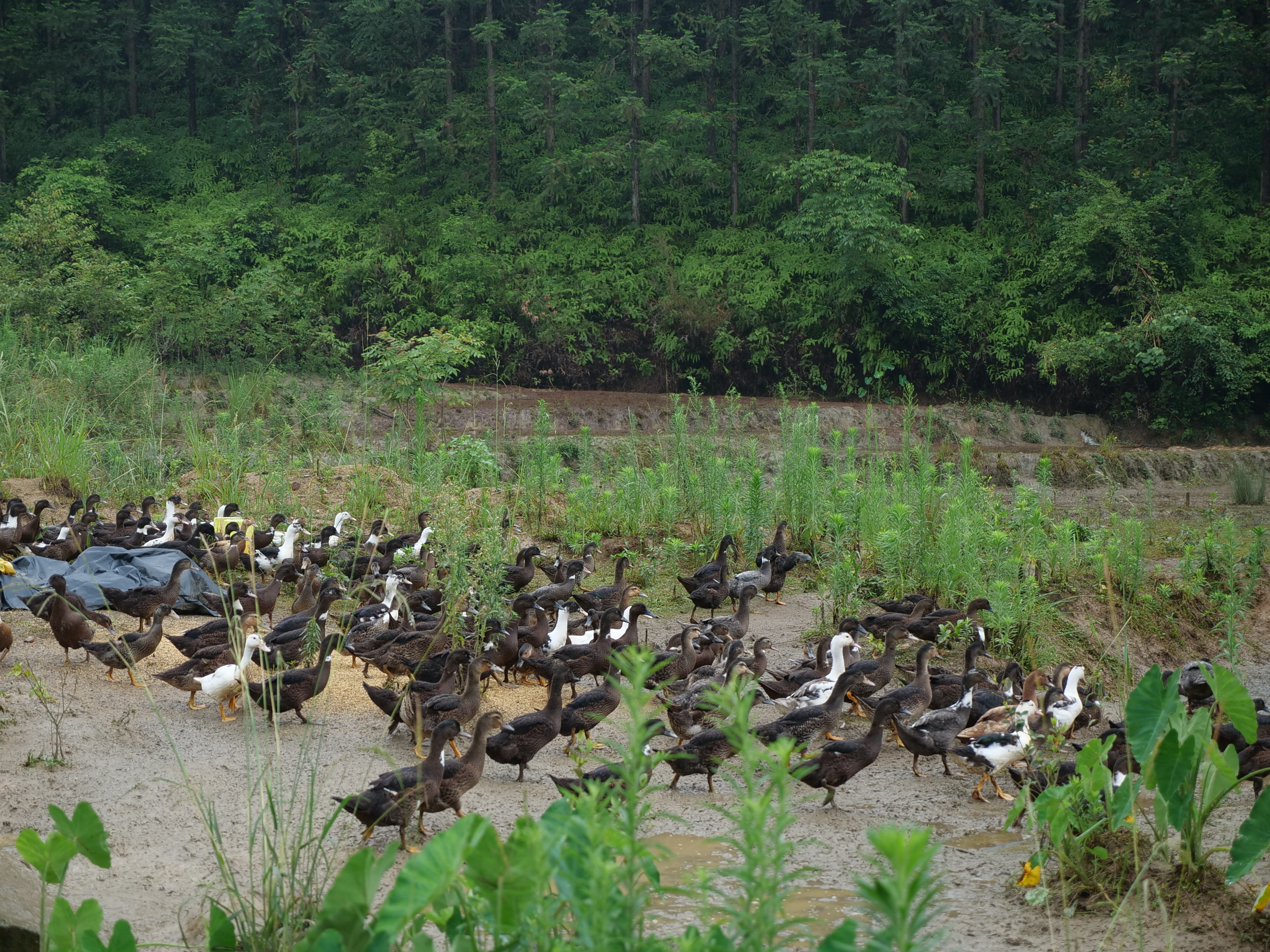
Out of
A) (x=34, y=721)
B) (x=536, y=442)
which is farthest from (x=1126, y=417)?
(x=34, y=721)

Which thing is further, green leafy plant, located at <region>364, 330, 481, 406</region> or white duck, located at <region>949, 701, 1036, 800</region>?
green leafy plant, located at <region>364, 330, 481, 406</region>

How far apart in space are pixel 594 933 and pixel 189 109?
130ft

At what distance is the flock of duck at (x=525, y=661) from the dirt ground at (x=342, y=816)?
0.64 ft

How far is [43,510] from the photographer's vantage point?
12.1 m

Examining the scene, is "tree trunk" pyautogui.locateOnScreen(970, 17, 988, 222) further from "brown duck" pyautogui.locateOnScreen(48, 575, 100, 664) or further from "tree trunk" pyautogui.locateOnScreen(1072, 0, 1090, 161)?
"brown duck" pyautogui.locateOnScreen(48, 575, 100, 664)

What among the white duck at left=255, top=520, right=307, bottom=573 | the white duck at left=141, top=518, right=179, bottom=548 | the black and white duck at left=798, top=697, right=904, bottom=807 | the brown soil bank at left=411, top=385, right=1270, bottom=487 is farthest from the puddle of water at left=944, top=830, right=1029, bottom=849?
the brown soil bank at left=411, top=385, right=1270, bottom=487

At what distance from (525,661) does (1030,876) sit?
13.5ft

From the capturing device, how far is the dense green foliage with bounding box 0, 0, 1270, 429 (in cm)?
2655

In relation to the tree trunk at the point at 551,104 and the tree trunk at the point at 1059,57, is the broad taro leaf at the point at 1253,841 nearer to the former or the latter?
the tree trunk at the point at 551,104

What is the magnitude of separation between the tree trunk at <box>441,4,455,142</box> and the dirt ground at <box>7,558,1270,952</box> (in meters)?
27.9

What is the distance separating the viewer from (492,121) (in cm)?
3291

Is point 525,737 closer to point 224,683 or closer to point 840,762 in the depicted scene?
point 840,762

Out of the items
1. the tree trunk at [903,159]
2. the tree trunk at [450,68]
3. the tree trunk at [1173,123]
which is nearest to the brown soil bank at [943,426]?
the tree trunk at [903,159]

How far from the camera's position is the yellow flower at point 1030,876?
4.57m
